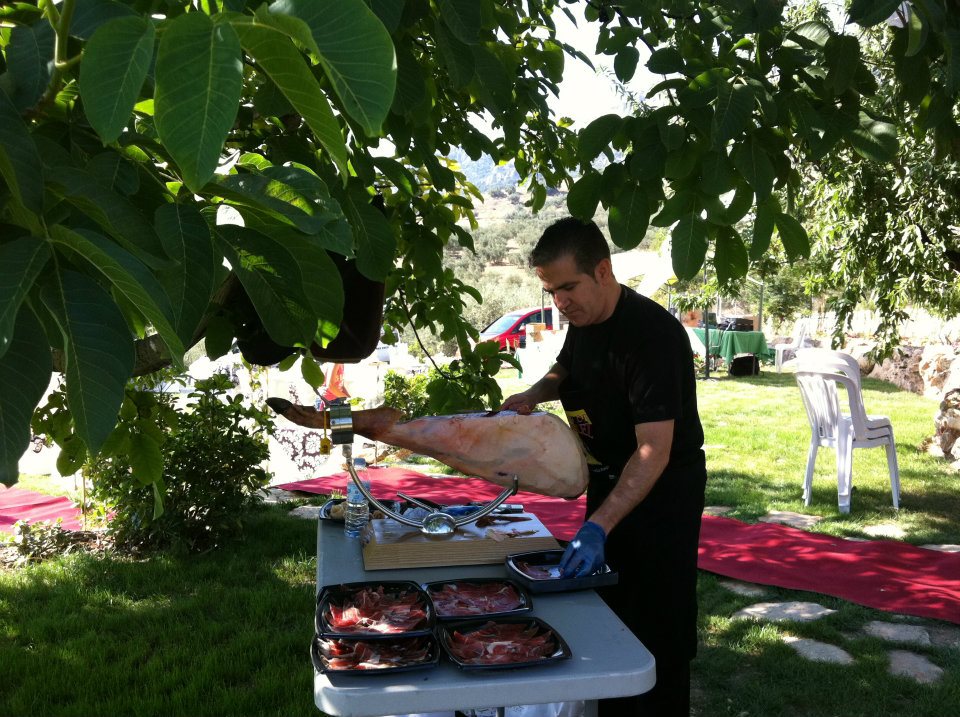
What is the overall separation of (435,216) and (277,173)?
2.46 meters

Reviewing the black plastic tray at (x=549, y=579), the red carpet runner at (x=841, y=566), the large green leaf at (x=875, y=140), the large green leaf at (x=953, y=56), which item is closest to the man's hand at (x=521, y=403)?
the black plastic tray at (x=549, y=579)

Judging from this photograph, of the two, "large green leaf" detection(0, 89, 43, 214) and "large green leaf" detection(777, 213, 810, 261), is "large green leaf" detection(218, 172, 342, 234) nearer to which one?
"large green leaf" detection(0, 89, 43, 214)

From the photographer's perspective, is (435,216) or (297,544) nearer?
(435,216)

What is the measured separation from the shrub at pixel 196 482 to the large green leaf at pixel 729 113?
4.06 meters

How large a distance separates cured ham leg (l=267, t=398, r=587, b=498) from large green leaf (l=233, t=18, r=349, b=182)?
1.63m

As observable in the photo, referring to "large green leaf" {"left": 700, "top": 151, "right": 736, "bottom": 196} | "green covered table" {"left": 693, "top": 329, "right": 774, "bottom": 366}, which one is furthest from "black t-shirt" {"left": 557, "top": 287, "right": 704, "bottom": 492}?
"green covered table" {"left": 693, "top": 329, "right": 774, "bottom": 366}

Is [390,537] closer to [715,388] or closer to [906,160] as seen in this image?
[906,160]

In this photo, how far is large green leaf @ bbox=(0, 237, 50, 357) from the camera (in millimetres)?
666

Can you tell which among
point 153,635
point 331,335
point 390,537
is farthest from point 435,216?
point 153,635

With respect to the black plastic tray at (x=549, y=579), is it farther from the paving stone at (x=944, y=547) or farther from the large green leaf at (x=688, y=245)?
the paving stone at (x=944, y=547)

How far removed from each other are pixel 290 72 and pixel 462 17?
2.63 feet

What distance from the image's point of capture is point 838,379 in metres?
6.61

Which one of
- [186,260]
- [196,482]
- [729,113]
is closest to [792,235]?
[729,113]

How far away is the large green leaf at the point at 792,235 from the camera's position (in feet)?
6.77
